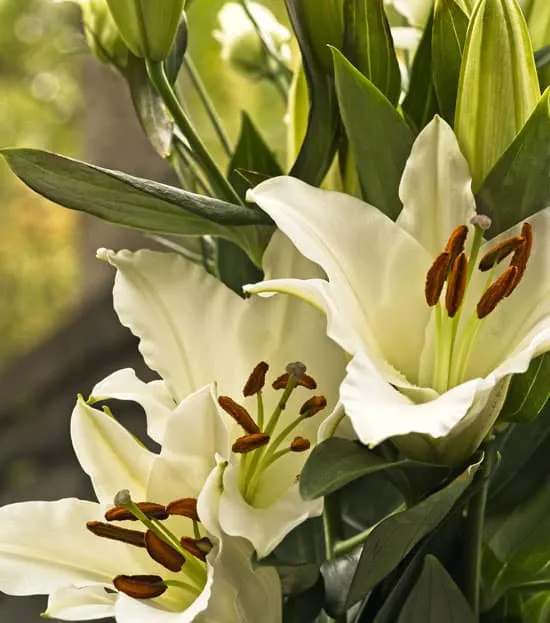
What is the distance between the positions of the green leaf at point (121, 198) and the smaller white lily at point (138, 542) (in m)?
0.08

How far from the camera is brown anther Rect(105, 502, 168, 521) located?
1.30 feet

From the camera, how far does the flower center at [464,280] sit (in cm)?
37

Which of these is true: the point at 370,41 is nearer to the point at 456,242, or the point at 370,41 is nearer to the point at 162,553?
the point at 456,242

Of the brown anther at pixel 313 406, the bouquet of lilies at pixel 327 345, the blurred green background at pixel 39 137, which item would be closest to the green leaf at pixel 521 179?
the bouquet of lilies at pixel 327 345

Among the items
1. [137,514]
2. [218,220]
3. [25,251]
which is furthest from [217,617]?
[25,251]

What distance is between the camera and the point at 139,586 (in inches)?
15.6

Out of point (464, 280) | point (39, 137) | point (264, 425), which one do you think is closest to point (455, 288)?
point (464, 280)

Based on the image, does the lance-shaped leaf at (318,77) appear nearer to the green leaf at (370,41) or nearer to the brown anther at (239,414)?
the green leaf at (370,41)

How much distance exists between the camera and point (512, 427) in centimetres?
48

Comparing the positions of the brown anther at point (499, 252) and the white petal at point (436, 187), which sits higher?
the white petal at point (436, 187)

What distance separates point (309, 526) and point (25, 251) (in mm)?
2149

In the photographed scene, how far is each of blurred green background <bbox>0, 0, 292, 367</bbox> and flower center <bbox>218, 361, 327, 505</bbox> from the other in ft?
3.90

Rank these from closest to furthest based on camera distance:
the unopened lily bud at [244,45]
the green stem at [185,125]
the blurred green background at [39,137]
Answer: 1. the green stem at [185,125]
2. the unopened lily bud at [244,45]
3. the blurred green background at [39,137]

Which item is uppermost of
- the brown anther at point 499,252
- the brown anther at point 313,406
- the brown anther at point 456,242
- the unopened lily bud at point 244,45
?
the unopened lily bud at point 244,45
